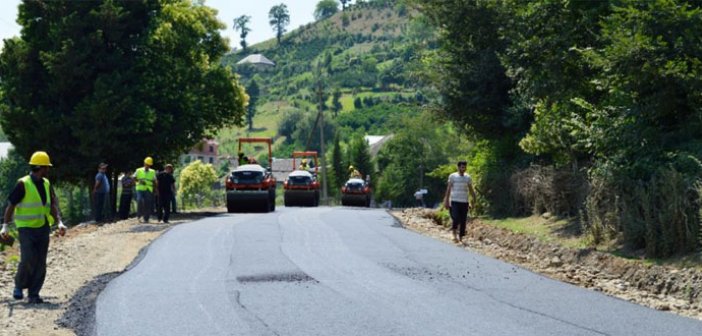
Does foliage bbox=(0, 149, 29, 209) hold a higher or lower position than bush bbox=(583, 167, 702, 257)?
higher

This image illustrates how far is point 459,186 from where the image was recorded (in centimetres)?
1981

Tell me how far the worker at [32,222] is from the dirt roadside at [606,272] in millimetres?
7850

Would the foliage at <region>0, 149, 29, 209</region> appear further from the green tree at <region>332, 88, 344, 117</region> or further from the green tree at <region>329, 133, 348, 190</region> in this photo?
the green tree at <region>332, 88, 344, 117</region>

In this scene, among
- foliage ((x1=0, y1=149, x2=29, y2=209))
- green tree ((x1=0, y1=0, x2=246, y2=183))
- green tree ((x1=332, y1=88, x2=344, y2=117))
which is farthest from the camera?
green tree ((x1=332, y1=88, x2=344, y2=117))

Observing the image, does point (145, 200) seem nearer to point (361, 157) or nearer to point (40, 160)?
point (40, 160)

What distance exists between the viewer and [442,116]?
2856 cm

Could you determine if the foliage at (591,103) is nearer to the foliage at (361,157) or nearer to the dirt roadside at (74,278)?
the dirt roadside at (74,278)

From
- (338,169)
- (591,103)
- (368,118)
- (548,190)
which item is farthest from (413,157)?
(368,118)

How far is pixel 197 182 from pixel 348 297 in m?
82.9

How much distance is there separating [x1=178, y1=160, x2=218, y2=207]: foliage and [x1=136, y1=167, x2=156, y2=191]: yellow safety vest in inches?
2561

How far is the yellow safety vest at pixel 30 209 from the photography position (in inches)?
472

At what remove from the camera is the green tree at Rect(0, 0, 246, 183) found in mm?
32938

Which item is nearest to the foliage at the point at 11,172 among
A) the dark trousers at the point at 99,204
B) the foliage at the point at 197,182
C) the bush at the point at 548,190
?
the foliage at the point at 197,182

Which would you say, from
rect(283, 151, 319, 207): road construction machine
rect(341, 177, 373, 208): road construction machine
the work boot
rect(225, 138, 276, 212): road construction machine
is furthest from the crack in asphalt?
rect(341, 177, 373, 208): road construction machine
